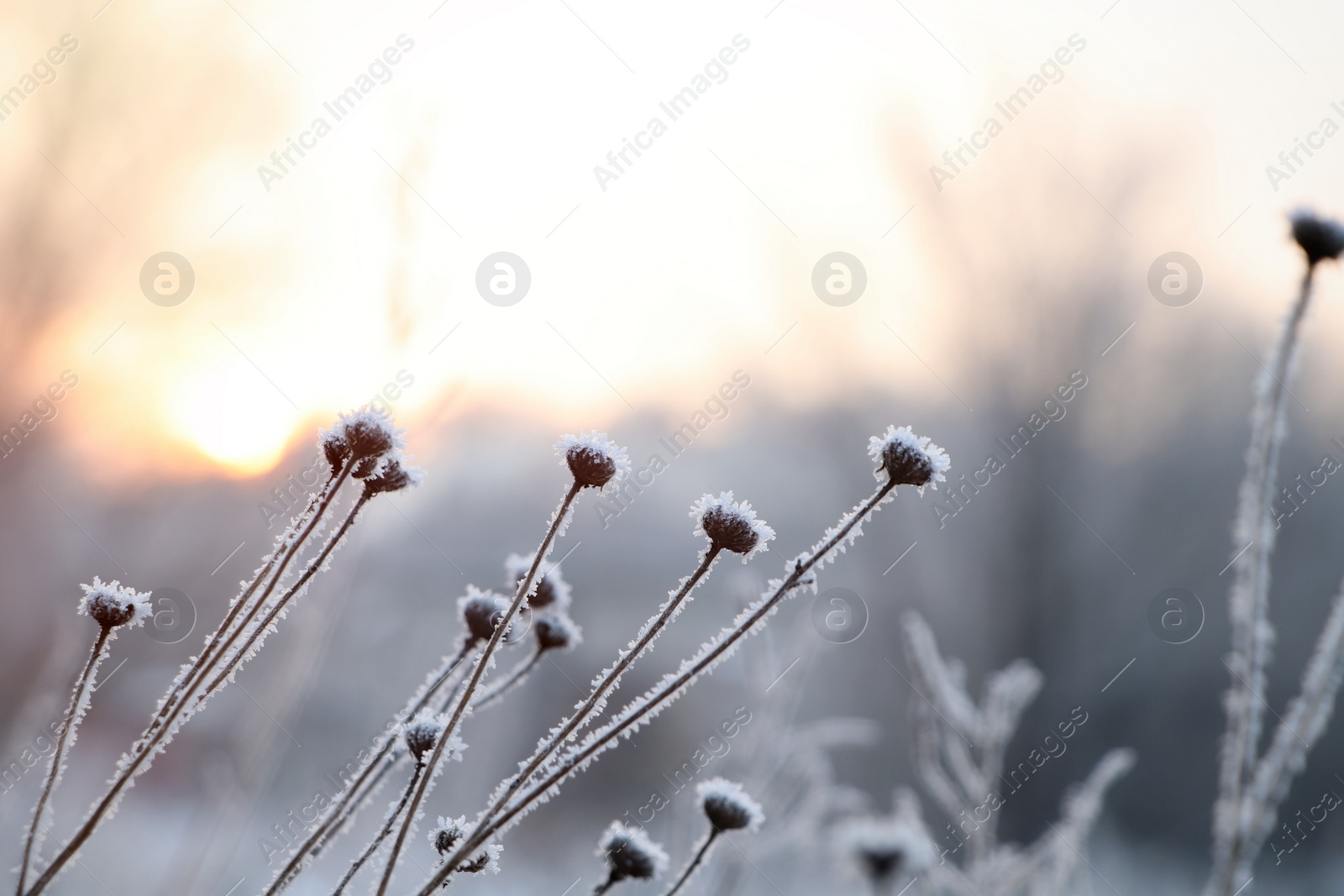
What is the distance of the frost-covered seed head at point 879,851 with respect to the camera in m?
1.11

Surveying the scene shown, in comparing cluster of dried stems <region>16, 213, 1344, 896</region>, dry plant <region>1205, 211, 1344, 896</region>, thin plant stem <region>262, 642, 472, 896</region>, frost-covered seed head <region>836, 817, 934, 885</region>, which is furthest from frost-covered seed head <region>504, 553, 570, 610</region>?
dry plant <region>1205, 211, 1344, 896</region>

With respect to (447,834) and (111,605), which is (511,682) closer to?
(447,834)

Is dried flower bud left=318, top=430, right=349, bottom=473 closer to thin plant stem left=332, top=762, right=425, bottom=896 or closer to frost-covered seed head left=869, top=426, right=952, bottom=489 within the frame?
thin plant stem left=332, top=762, right=425, bottom=896

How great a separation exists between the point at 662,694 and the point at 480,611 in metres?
0.29

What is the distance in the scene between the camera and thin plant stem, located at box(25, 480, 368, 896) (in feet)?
1.91

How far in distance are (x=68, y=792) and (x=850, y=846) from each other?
9.54 m

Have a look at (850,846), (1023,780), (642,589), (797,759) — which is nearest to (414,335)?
(850,846)

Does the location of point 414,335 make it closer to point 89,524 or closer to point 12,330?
point 12,330

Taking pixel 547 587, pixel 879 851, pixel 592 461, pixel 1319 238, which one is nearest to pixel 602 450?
pixel 592 461

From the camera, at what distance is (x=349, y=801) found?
735mm

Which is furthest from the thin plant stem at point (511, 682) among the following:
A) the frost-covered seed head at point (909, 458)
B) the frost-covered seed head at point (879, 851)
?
the frost-covered seed head at point (879, 851)

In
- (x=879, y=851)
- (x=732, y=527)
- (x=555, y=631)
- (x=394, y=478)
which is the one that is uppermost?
(x=394, y=478)

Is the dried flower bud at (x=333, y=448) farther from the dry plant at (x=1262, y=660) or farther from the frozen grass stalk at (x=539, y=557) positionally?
the dry plant at (x=1262, y=660)

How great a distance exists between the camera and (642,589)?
435 inches
